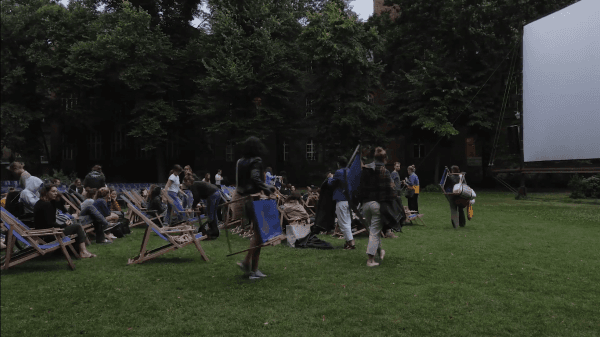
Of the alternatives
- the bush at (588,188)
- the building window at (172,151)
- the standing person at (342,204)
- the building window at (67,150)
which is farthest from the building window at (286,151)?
the standing person at (342,204)

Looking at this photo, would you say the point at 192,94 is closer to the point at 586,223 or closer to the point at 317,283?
the point at 586,223

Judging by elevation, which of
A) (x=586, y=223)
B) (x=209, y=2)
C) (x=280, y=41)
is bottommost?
(x=586, y=223)

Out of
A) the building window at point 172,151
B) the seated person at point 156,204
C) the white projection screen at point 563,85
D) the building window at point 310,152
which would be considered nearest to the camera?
the seated person at point 156,204

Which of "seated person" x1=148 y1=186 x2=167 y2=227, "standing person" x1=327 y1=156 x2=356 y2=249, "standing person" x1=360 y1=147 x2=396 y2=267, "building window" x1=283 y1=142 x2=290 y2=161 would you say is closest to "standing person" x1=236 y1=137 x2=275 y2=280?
"standing person" x1=360 y1=147 x2=396 y2=267

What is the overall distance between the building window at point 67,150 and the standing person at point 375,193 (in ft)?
117

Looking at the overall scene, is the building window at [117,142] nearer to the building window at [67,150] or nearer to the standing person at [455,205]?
the building window at [67,150]

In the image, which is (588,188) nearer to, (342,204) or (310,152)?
(342,204)

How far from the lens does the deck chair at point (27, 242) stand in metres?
6.20

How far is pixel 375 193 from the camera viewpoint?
6875 millimetres

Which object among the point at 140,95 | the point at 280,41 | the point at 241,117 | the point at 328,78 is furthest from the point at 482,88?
the point at 140,95

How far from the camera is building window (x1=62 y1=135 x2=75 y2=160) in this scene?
37219 mm

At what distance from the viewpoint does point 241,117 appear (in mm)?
28828

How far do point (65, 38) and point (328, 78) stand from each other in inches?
654

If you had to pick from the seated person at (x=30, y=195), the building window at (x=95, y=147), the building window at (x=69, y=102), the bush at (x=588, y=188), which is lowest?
the bush at (x=588, y=188)
